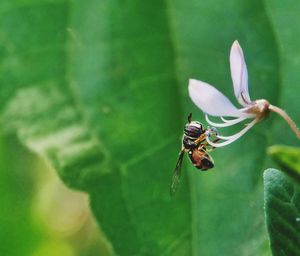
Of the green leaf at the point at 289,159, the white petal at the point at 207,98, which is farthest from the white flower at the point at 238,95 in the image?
the green leaf at the point at 289,159

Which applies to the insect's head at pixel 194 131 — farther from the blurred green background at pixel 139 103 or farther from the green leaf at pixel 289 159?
the green leaf at pixel 289 159

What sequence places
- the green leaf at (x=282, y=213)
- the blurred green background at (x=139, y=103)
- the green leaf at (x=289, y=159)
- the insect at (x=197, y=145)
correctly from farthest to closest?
the blurred green background at (x=139, y=103)
the insect at (x=197, y=145)
the green leaf at (x=282, y=213)
the green leaf at (x=289, y=159)

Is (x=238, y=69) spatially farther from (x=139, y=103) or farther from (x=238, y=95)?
(x=139, y=103)

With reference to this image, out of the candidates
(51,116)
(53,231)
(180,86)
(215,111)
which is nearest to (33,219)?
(53,231)

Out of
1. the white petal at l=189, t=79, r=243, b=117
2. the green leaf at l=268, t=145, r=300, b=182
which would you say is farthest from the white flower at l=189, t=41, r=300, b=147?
the green leaf at l=268, t=145, r=300, b=182

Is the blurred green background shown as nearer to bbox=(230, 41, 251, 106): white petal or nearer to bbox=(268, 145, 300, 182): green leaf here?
bbox=(230, 41, 251, 106): white petal

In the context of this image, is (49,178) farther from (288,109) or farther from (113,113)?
(288,109)

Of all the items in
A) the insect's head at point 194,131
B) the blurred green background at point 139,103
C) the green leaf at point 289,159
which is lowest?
Result: the blurred green background at point 139,103
